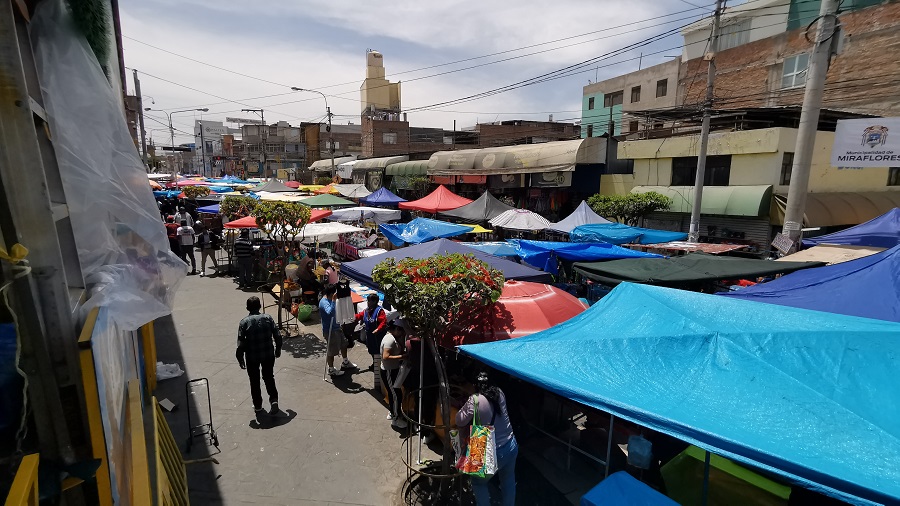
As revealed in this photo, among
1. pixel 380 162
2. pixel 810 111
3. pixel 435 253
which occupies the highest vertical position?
pixel 810 111

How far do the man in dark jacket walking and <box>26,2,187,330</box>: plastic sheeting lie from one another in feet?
10.9

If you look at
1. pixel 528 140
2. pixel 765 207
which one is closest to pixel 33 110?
pixel 765 207

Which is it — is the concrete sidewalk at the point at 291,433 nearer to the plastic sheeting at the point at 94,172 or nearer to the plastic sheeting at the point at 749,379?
the plastic sheeting at the point at 749,379

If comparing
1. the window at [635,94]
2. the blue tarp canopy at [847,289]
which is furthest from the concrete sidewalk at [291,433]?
the window at [635,94]

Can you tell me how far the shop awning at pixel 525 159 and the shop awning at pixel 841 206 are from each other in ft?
25.8

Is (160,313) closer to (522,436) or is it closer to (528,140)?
(522,436)

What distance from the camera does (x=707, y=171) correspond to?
19156 mm

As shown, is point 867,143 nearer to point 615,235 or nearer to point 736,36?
point 615,235

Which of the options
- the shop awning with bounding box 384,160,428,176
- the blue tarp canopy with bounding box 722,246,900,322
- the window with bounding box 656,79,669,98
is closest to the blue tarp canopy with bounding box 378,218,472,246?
the blue tarp canopy with bounding box 722,246,900,322

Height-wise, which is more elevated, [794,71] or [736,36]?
[736,36]

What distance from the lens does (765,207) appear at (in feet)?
54.2

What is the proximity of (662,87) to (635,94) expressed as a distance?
3.02 m

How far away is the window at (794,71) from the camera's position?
87.3 feet

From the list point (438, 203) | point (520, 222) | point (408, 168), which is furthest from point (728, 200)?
point (408, 168)
